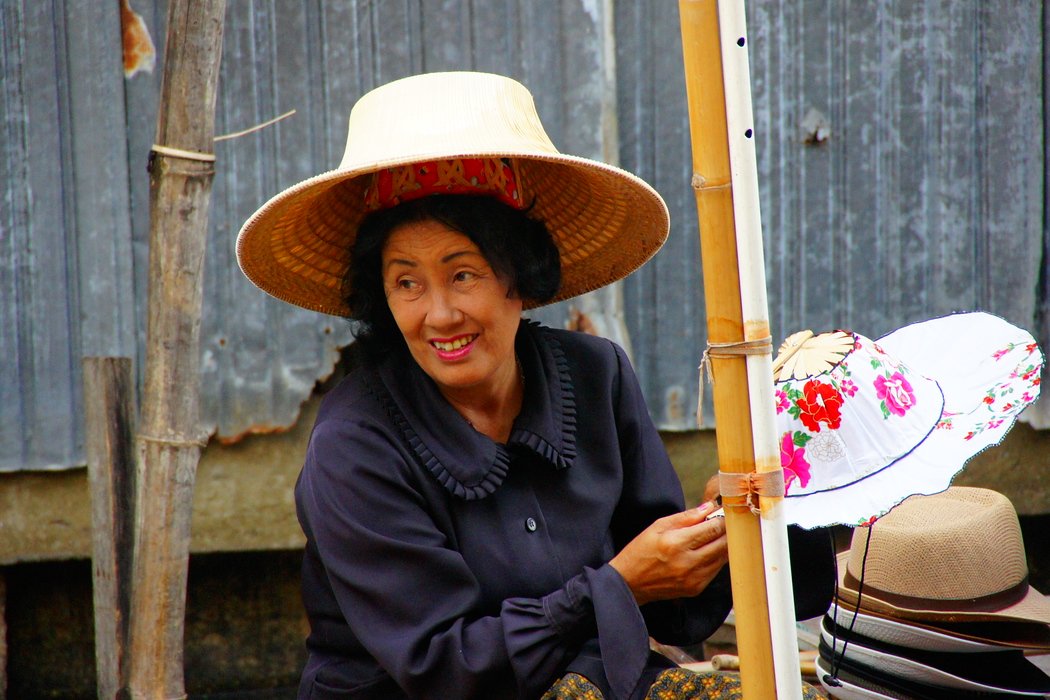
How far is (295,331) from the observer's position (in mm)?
3678

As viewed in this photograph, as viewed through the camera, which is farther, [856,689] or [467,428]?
[856,689]

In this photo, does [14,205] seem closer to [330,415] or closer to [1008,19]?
[330,415]

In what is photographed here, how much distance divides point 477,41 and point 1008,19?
78.6 inches

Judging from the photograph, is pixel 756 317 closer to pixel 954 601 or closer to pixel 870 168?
pixel 954 601

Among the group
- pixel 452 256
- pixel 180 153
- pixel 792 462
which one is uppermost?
pixel 180 153

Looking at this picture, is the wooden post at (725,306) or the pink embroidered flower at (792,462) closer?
the wooden post at (725,306)

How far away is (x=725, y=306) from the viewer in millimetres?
1550

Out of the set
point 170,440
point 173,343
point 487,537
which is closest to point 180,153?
point 173,343

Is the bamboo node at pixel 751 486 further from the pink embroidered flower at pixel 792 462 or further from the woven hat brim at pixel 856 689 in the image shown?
the woven hat brim at pixel 856 689

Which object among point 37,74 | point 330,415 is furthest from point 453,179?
point 37,74

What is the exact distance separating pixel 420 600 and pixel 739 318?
74 centimetres

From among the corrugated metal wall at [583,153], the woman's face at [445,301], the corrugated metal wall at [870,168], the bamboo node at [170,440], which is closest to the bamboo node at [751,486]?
the woman's face at [445,301]

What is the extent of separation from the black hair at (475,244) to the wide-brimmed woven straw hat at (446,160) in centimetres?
8

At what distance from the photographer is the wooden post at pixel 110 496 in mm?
2607
